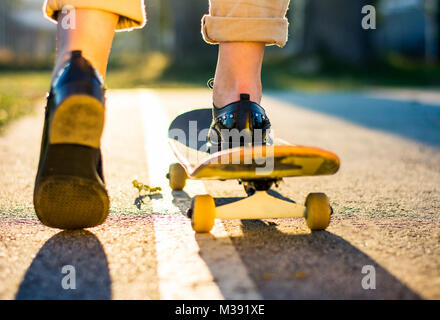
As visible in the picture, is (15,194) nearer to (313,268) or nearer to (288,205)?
(288,205)

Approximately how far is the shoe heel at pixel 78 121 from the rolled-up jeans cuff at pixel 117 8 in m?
0.46

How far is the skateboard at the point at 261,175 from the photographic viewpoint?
1.85 metres

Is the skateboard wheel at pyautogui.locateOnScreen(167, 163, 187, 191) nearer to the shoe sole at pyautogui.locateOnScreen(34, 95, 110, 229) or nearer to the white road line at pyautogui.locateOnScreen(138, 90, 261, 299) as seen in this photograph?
the white road line at pyautogui.locateOnScreen(138, 90, 261, 299)

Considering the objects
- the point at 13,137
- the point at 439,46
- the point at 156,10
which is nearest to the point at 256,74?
the point at 13,137

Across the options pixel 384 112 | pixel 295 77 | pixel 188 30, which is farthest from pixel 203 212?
pixel 188 30

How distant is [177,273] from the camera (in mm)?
1671

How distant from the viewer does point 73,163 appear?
6.01ft

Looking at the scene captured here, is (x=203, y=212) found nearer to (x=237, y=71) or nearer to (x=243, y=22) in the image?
(x=237, y=71)

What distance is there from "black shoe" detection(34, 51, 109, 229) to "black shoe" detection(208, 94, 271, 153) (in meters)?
0.53

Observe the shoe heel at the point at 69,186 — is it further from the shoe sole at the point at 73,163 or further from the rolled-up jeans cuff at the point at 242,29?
the rolled-up jeans cuff at the point at 242,29

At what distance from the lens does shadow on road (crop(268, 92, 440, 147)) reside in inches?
201

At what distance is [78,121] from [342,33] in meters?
14.7

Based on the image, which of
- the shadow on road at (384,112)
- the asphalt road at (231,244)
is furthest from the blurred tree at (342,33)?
the asphalt road at (231,244)

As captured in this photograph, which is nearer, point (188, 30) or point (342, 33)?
point (342, 33)
